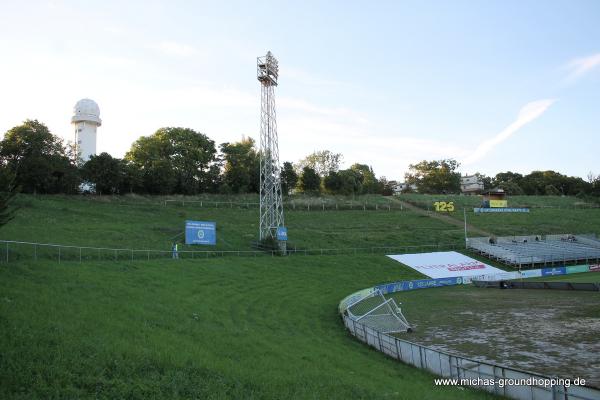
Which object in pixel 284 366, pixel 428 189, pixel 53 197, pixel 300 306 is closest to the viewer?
pixel 284 366

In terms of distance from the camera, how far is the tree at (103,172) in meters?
62.4

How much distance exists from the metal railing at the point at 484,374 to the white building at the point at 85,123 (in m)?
72.8

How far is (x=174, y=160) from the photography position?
7275cm

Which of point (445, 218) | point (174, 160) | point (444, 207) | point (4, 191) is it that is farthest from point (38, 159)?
point (444, 207)

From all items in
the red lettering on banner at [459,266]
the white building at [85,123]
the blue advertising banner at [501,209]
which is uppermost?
the white building at [85,123]

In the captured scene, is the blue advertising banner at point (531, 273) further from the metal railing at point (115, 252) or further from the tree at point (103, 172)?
the tree at point (103, 172)

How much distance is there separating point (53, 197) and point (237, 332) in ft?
154

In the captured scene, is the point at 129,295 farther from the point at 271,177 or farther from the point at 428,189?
the point at 428,189

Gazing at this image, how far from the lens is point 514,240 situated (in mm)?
60844

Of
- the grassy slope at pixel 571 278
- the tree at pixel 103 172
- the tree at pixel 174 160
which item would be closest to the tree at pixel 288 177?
the tree at pixel 174 160

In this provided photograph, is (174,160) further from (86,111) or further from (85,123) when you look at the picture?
(86,111)

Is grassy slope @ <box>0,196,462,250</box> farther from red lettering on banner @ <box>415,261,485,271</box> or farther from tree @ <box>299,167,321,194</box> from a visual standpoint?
tree @ <box>299,167,321,194</box>

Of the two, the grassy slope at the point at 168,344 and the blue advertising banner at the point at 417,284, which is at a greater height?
the grassy slope at the point at 168,344

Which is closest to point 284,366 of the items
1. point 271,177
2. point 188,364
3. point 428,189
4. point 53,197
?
point 188,364
